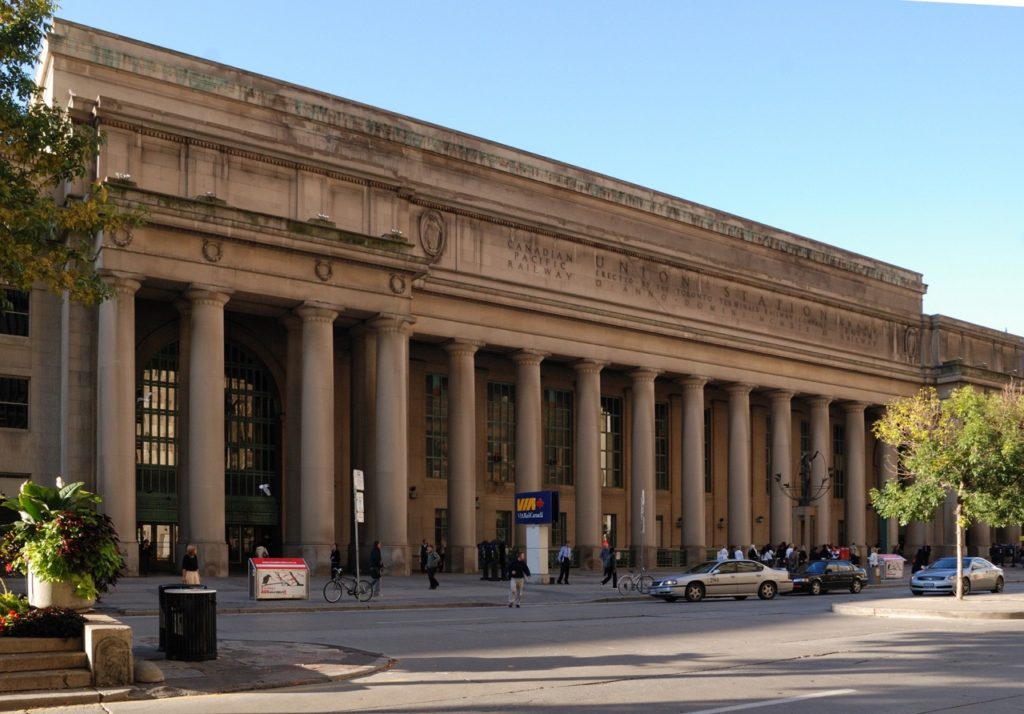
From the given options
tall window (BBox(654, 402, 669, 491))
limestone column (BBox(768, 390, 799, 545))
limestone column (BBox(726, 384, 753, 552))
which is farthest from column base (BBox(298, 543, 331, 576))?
limestone column (BBox(768, 390, 799, 545))

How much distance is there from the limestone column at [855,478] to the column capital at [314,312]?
131 feet

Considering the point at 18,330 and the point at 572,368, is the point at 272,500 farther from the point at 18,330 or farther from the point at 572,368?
the point at 572,368

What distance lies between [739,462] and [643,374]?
8961 millimetres

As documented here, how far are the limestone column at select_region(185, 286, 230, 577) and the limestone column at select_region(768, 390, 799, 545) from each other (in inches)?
1416

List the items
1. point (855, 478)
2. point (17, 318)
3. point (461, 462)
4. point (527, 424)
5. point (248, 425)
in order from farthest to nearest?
point (855, 478) → point (527, 424) → point (461, 462) → point (248, 425) → point (17, 318)

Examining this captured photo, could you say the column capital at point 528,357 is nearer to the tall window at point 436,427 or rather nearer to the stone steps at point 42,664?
the tall window at point 436,427

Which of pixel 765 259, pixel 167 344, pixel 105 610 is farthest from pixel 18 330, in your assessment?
pixel 765 259

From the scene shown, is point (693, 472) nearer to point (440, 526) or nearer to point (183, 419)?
point (440, 526)

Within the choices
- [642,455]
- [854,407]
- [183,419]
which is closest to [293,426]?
[183,419]

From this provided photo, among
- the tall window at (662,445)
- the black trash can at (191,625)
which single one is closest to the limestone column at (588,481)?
the tall window at (662,445)

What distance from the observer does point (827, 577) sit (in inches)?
1750

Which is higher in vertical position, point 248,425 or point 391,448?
point 248,425

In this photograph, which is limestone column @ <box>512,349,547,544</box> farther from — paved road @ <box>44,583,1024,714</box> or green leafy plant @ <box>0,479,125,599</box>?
green leafy plant @ <box>0,479,125,599</box>

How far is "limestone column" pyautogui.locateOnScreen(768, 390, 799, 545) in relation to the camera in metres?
68.4
